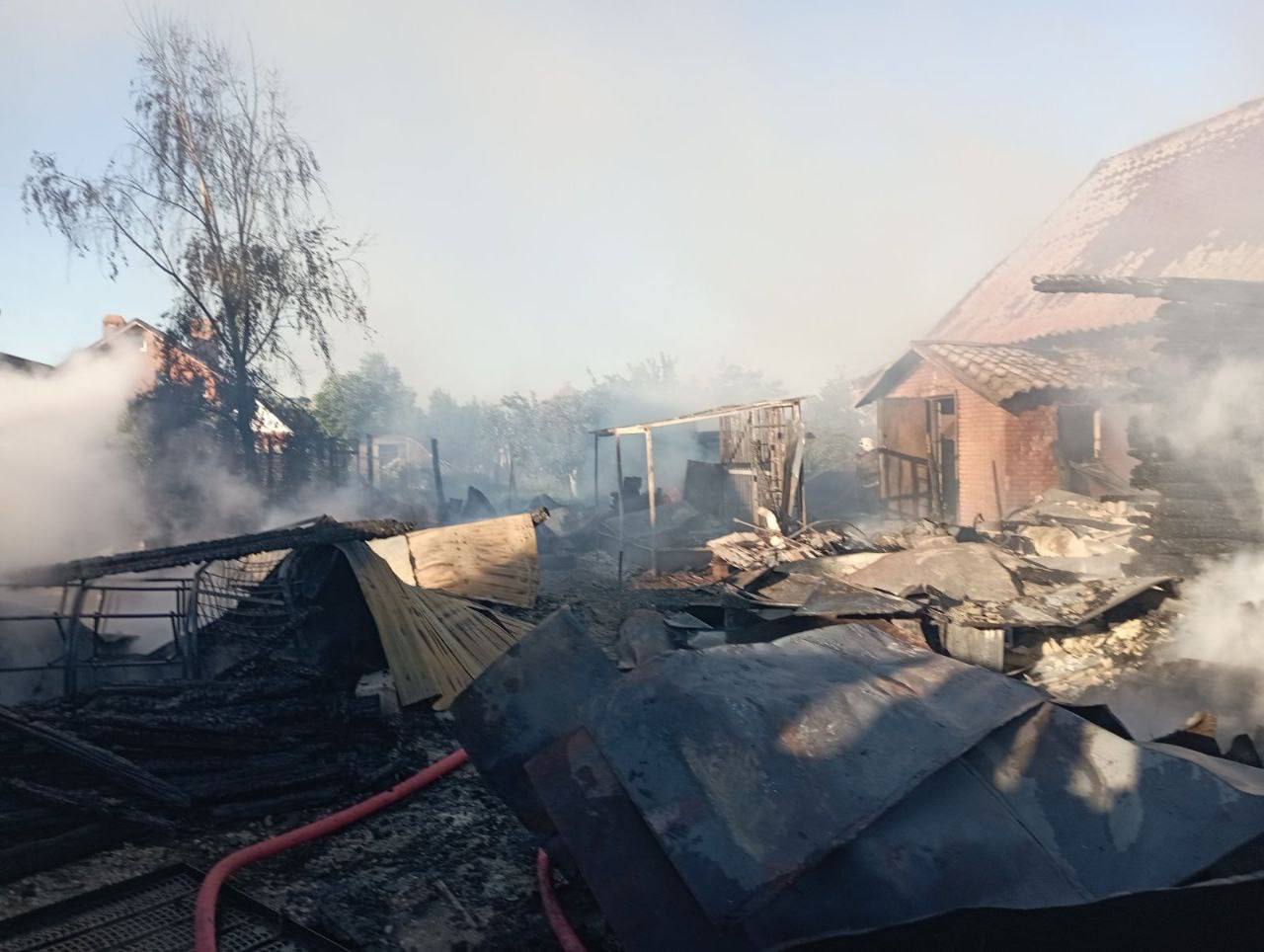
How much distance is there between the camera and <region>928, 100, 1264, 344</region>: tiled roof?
537 inches

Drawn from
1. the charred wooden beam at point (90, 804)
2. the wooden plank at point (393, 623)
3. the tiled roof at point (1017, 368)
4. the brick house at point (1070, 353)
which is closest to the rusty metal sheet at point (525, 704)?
the charred wooden beam at point (90, 804)

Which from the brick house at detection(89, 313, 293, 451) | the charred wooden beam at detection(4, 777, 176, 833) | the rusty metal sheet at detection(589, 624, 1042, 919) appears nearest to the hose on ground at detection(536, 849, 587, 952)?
the rusty metal sheet at detection(589, 624, 1042, 919)

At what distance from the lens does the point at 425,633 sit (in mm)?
6887

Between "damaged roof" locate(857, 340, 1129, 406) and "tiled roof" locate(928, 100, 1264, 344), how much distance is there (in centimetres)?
88

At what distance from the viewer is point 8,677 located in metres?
6.90

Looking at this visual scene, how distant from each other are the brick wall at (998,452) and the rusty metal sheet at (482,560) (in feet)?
27.9

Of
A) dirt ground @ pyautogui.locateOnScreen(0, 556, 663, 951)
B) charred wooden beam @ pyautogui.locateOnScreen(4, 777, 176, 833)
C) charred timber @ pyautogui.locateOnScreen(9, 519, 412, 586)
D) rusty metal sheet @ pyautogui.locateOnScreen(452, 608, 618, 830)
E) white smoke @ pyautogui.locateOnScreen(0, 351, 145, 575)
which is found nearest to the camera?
rusty metal sheet @ pyautogui.locateOnScreen(452, 608, 618, 830)

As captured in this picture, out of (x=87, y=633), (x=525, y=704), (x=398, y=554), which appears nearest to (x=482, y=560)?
(x=398, y=554)

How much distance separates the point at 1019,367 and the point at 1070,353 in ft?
6.20

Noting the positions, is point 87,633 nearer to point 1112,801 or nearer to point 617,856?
point 617,856

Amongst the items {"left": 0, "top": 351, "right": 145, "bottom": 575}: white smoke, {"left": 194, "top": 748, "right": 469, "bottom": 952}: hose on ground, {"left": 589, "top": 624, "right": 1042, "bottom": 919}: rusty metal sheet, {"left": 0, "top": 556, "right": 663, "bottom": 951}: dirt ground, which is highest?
{"left": 0, "top": 351, "right": 145, "bottom": 575}: white smoke

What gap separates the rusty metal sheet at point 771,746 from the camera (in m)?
2.18

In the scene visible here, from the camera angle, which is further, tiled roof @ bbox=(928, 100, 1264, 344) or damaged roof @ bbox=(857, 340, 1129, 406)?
tiled roof @ bbox=(928, 100, 1264, 344)

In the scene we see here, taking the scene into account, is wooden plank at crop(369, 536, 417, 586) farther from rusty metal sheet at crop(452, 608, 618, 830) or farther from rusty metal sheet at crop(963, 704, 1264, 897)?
rusty metal sheet at crop(963, 704, 1264, 897)
